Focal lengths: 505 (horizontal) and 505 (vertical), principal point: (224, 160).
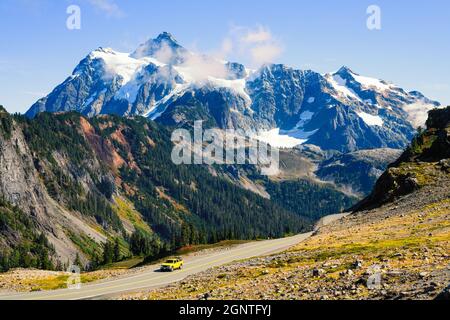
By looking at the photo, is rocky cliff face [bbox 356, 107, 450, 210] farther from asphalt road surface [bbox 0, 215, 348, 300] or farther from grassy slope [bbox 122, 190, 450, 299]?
asphalt road surface [bbox 0, 215, 348, 300]

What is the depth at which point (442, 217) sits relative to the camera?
64438 mm

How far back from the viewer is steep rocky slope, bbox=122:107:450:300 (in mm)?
29203

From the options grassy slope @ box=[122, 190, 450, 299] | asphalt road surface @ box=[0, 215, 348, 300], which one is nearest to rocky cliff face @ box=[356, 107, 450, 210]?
grassy slope @ box=[122, 190, 450, 299]

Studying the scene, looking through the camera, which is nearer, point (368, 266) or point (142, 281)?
point (368, 266)

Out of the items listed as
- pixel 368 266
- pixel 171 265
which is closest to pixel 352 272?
pixel 368 266

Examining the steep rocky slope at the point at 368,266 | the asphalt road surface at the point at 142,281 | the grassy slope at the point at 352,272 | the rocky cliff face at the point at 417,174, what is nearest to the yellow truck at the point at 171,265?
the asphalt road surface at the point at 142,281

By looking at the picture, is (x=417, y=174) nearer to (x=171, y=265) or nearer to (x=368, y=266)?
(x=171, y=265)

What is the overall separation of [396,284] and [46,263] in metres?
185

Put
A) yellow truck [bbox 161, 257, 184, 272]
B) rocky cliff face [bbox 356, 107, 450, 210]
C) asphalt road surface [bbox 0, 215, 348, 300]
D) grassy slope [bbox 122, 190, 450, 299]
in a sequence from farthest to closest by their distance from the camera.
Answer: rocky cliff face [bbox 356, 107, 450, 210]
yellow truck [bbox 161, 257, 184, 272]
asphalt road surface [bbox 0, 215, 348, 300]
grassy slope [bbox 122, 190, 450, 299]

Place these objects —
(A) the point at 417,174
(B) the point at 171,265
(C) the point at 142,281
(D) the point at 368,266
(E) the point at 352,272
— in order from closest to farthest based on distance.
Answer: (E) the point at 352,272 < (D) the point at 368,266 < (C) the point at 142,281 < (B) the point at 171,265 < (A) the point at 417,174

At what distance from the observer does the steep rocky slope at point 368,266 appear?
29.2 metres

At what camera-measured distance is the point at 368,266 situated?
3678cm
